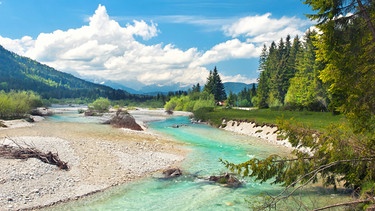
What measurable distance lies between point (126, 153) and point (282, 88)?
213ft

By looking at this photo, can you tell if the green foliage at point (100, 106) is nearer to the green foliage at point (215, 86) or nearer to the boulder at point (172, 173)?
the green foliage at point (215, 86)

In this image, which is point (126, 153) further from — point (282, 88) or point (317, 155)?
point (282, 88)

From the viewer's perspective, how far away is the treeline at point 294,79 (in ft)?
196

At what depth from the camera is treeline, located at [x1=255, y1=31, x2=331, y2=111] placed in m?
59.8

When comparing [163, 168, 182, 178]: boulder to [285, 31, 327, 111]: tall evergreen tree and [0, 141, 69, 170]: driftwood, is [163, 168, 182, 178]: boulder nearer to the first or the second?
[0, 141, 69, 170]: driftwood

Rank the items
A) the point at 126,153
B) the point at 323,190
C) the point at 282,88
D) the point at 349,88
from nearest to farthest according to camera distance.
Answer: the point at 349,88
the point at 323,190
the point at 126,153
the point at 282,88

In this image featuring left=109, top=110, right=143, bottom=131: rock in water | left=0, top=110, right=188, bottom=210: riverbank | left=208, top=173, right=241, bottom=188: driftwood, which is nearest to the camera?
left=0, top=110, right=188, bottom=210: riverbank

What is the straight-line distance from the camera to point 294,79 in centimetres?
7131

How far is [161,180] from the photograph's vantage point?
19312 millimetres

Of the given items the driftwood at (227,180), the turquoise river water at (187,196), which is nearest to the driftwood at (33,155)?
the turquoise river water at (187,196)

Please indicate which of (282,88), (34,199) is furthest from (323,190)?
(282,88)

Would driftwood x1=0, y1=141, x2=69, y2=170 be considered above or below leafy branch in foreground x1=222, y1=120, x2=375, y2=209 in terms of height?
below

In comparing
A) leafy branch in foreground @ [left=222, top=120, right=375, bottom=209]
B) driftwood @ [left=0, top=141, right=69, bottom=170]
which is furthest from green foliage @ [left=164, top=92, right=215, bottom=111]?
leafy branch in foreground @ [left=222, top=120, right=375, bottom=209]

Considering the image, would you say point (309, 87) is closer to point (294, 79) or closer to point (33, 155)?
point (294, 79)
